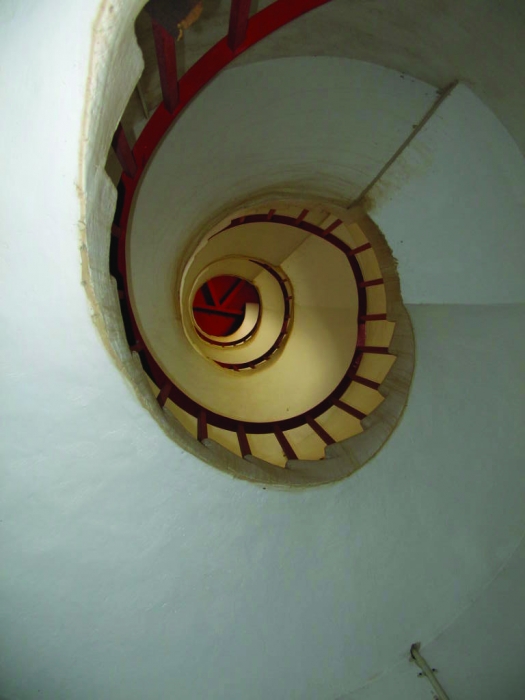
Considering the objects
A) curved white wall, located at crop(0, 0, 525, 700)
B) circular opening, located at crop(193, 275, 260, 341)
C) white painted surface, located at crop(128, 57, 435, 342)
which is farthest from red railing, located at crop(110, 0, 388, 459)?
circular opening, located at crop(193, 275, 260, 341)

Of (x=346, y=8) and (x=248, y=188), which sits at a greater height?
(x=248, y=188)

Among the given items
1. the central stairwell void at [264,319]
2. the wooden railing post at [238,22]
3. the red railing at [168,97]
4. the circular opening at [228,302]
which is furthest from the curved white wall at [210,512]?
the circular opening at [228,302]

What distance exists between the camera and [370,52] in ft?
8.44

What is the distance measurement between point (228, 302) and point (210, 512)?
28.0 ft

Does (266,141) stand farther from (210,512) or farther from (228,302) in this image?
(228,302)

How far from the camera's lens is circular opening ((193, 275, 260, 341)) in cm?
1028

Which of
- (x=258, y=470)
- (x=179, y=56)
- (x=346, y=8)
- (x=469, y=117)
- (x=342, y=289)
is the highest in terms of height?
(x=342, y=289)

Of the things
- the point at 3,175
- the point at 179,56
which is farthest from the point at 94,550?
the point at 179,56

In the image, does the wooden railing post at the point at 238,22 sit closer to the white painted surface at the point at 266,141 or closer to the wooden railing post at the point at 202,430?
the white painted surface at the point at 266,141

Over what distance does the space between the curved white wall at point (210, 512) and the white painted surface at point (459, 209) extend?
3 cm

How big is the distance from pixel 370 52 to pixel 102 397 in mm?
2544

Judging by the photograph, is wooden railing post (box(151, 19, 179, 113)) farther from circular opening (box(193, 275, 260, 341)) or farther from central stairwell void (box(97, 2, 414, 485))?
circular opening (box(193, 275, 260, 341))

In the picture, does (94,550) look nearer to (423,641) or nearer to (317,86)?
(423,641)

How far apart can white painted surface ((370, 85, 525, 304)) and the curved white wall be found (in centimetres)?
3
